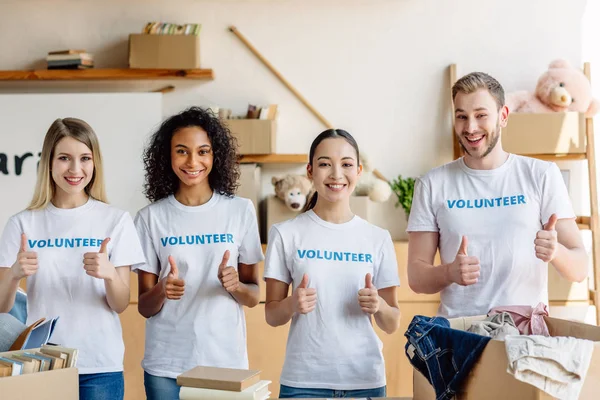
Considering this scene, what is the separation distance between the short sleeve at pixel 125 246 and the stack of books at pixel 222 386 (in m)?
0.57

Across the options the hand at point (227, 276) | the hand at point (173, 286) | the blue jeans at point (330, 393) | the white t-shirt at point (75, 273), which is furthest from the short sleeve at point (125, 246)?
the blue jeans at point (330, 393)

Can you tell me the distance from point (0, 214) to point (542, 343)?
321 cm

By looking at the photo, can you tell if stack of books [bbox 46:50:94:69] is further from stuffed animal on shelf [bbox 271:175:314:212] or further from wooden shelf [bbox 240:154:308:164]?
stuffed animal on shelf [bbox 271:175:314:212]

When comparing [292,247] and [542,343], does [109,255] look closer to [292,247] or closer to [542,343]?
[292,247]

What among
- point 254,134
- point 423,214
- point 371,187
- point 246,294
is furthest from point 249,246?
point 371,187

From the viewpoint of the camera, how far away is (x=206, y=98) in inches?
151

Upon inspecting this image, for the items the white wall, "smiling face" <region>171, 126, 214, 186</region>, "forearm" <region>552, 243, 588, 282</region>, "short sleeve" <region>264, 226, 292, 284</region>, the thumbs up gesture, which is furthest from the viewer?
the white wall

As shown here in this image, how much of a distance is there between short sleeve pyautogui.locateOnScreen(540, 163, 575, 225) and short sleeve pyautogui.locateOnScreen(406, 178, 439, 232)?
0.95ft

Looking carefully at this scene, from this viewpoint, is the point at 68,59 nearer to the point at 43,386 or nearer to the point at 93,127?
the point at 93,127

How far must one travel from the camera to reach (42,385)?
131cm

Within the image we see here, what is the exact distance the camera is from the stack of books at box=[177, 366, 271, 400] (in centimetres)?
132

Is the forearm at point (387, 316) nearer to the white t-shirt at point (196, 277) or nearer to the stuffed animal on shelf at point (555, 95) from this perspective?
the white t-shirt at point (196, 277)

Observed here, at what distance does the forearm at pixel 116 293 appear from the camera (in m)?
1.80

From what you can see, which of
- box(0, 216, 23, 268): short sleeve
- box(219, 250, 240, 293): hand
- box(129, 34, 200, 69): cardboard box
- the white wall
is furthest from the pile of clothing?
box(129, 34, 200, 69): cardboard box
